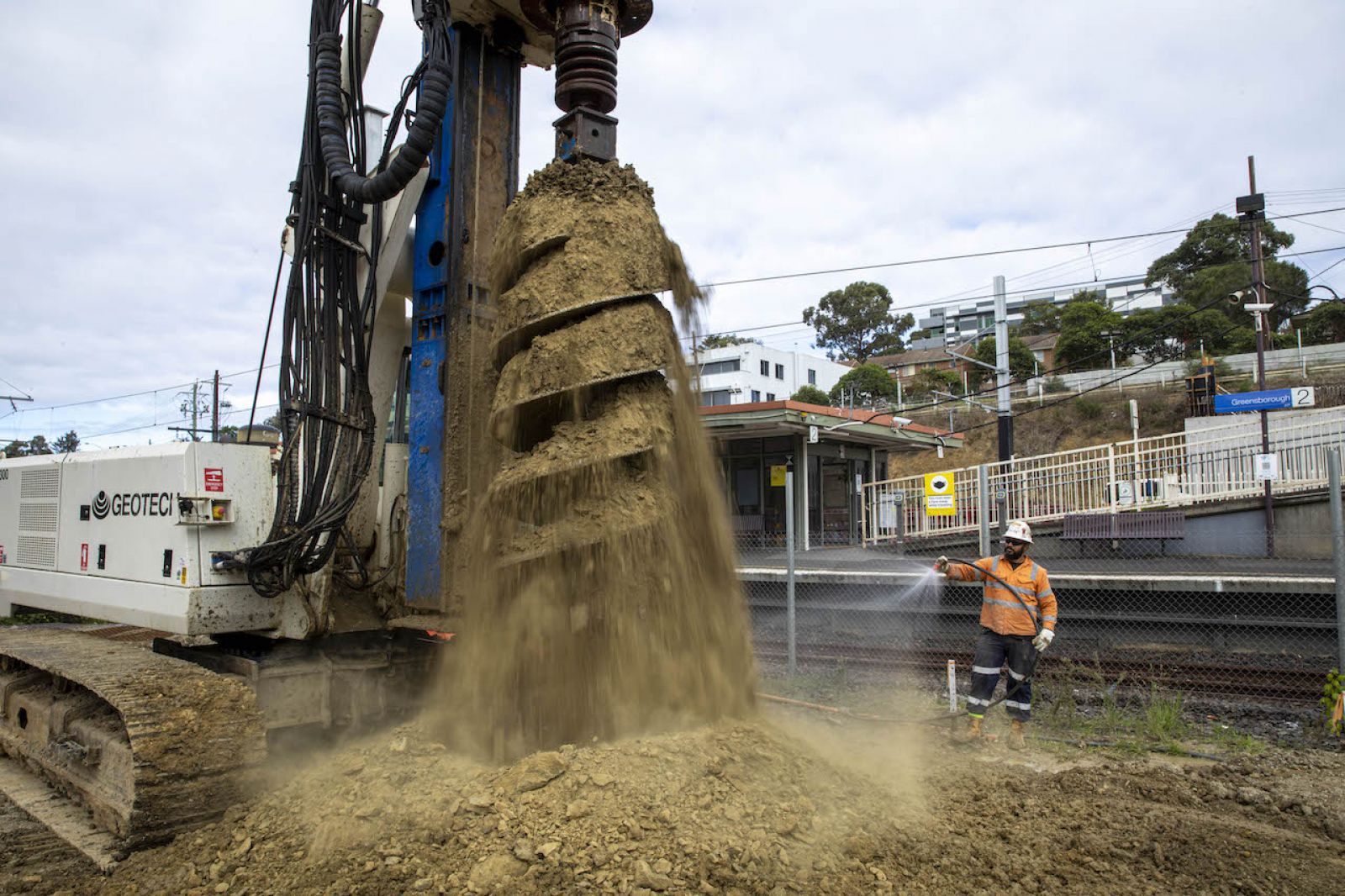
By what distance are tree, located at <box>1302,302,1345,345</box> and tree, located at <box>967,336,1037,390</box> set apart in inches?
491

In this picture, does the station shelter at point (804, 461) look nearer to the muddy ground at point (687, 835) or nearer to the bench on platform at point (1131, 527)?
the bench on platform at point (1131, 527)

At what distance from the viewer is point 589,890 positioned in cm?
300

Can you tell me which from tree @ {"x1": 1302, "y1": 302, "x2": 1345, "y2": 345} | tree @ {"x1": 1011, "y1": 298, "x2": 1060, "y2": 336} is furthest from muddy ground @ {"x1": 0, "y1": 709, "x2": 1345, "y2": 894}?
tree @ {"x1": 1011, "y1": 298, "x2": 1060, "y2": 336}

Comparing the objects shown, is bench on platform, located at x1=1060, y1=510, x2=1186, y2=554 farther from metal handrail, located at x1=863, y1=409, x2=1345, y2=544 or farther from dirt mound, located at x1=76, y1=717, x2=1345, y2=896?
dirt mound, located at x1=76, y1=717, x2=1345, y2=896

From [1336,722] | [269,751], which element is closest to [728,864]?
[269,751]

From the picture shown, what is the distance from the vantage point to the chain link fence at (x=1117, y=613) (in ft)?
24.2

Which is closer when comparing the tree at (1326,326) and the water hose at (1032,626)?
the water hose at (1032,626)

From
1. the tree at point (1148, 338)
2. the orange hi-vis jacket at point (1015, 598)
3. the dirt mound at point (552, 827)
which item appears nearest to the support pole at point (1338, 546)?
the orange hi-vis jacket at point (1015, 598)

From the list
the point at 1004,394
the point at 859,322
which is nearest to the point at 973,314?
the point at 859,322

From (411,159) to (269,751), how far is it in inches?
112

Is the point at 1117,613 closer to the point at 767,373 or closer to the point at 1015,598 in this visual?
the point at 1015,598

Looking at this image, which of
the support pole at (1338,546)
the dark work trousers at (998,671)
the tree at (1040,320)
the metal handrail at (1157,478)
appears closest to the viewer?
the support pole at (1338,546)

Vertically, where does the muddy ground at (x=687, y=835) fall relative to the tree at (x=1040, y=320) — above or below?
below

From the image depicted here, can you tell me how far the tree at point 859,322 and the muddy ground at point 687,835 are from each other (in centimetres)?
6528
